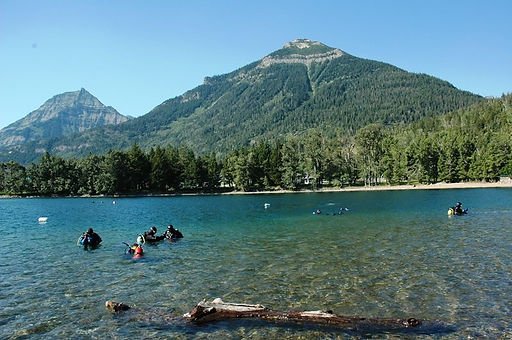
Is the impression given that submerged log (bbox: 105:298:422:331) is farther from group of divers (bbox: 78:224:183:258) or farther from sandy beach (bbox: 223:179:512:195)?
sandy beach (bbox: 223:179:512:195)

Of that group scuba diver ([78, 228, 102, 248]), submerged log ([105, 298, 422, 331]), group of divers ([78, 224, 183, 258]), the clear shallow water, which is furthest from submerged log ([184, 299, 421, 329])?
scuba diver ([78, 228, 102, 248])

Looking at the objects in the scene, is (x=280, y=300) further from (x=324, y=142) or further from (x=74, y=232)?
(x=324, y=142)

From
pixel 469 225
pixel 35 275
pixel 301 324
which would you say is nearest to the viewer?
pixel 301 324

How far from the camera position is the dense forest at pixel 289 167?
162 metres

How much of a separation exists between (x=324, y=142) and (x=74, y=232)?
452ft

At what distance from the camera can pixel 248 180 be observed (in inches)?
6654

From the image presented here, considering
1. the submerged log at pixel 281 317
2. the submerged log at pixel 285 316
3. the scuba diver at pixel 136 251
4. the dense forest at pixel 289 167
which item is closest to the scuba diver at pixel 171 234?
the scuba diver at pixel 136 251

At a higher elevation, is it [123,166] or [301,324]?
[123,166]

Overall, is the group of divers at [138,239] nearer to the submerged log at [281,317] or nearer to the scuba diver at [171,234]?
the scuba diver at [171,234]

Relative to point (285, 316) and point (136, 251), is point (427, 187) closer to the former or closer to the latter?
point (136, 251)

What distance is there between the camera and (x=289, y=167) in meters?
164

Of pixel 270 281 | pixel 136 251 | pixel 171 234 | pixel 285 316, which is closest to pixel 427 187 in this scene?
pixel 171 234

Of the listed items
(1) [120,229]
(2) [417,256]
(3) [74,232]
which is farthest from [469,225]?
(3) [74,232]

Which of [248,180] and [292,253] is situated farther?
[248,180]
